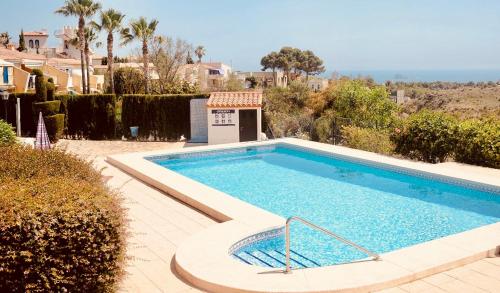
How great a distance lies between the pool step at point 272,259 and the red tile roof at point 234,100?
1218 centimetres

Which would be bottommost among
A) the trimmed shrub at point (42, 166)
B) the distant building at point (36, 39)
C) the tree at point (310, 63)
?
the trimmed shrub at point (42, 166)

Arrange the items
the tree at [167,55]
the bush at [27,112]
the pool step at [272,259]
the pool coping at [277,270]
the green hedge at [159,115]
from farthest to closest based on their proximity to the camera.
→ the tree at [167,55] < the bush at [27,112] < the green hedge at [159,115] < the pool step at [272,259] < the pool coping at [277,270]

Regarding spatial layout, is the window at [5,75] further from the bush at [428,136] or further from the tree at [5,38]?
the tree at [5,38]

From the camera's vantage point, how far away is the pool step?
7.85 m

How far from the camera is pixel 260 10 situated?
3222 cm

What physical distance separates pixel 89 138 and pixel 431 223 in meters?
16.8

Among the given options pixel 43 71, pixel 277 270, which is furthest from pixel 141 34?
pixel 277 270

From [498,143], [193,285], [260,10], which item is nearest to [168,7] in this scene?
[260,10]

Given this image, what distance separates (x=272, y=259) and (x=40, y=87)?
645 inches

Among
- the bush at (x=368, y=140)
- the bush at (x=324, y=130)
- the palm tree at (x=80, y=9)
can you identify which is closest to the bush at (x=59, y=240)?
the bush at (x=368, y=140)

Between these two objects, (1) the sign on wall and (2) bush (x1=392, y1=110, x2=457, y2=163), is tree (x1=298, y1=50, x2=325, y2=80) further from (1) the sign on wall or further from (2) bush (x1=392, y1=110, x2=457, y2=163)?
(2) bush (x1=392, y1=110, x2=457, y2=163)

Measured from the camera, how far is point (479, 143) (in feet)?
48.0

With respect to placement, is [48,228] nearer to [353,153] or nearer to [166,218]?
[166,218]

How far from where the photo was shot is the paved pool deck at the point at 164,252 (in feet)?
20.9
